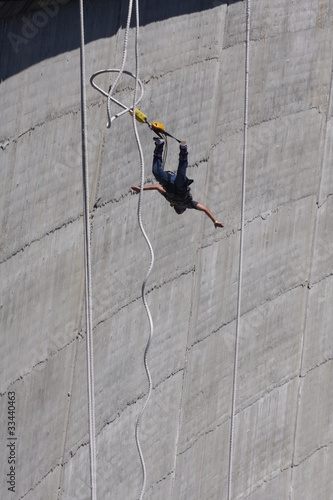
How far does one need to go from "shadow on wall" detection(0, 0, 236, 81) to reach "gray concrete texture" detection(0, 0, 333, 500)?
0.02m

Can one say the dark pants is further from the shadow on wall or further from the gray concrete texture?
the shadow on wall

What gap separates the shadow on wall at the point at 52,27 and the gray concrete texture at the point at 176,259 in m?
0.02

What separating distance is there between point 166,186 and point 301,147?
5444mm

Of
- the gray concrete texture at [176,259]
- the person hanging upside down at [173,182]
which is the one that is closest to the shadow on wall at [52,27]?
the gray concrete texture at [176,259]

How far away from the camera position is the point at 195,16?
488 inches

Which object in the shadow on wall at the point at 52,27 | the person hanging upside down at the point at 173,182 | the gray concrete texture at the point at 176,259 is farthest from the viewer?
the gray concrete texture at the point at 176,259

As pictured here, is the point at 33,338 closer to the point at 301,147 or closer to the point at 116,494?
the point at 116,494

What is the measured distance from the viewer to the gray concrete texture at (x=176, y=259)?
10148mm

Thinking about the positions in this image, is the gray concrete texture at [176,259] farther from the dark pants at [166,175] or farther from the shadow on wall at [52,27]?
the dark pants at [166,175]

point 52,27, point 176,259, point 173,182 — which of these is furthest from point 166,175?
point 176,259

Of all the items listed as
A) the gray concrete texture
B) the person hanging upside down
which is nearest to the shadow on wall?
the gray concrete texture

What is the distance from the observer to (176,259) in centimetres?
1322

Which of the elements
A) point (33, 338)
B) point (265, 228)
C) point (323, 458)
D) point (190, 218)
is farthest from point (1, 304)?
point (323, 458)

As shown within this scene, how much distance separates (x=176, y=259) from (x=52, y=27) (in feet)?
13.8
